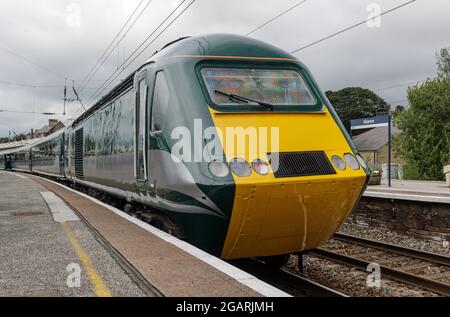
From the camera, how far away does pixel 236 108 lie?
5.81 metres

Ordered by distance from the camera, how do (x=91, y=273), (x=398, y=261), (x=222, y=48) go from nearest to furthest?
(x=91, y=273), (x=222, y=48), (x=398, y=261)

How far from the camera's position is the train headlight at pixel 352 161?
5.76 m

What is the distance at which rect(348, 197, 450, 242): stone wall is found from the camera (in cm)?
1095

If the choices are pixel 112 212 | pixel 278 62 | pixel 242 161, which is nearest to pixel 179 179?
pixel 242 161

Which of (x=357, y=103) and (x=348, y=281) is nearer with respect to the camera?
(x=348, y=281)

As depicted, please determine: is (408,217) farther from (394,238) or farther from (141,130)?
(141,130)

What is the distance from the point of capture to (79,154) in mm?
15195

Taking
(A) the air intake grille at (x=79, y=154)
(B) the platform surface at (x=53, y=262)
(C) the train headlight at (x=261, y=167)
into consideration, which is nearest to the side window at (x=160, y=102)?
(C) the train headlight at (x=261, y=167)

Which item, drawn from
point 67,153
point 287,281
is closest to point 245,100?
point 287,281

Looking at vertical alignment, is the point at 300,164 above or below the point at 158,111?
below

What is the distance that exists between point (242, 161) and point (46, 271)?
2495 millimetres

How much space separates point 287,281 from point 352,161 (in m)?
2.30
